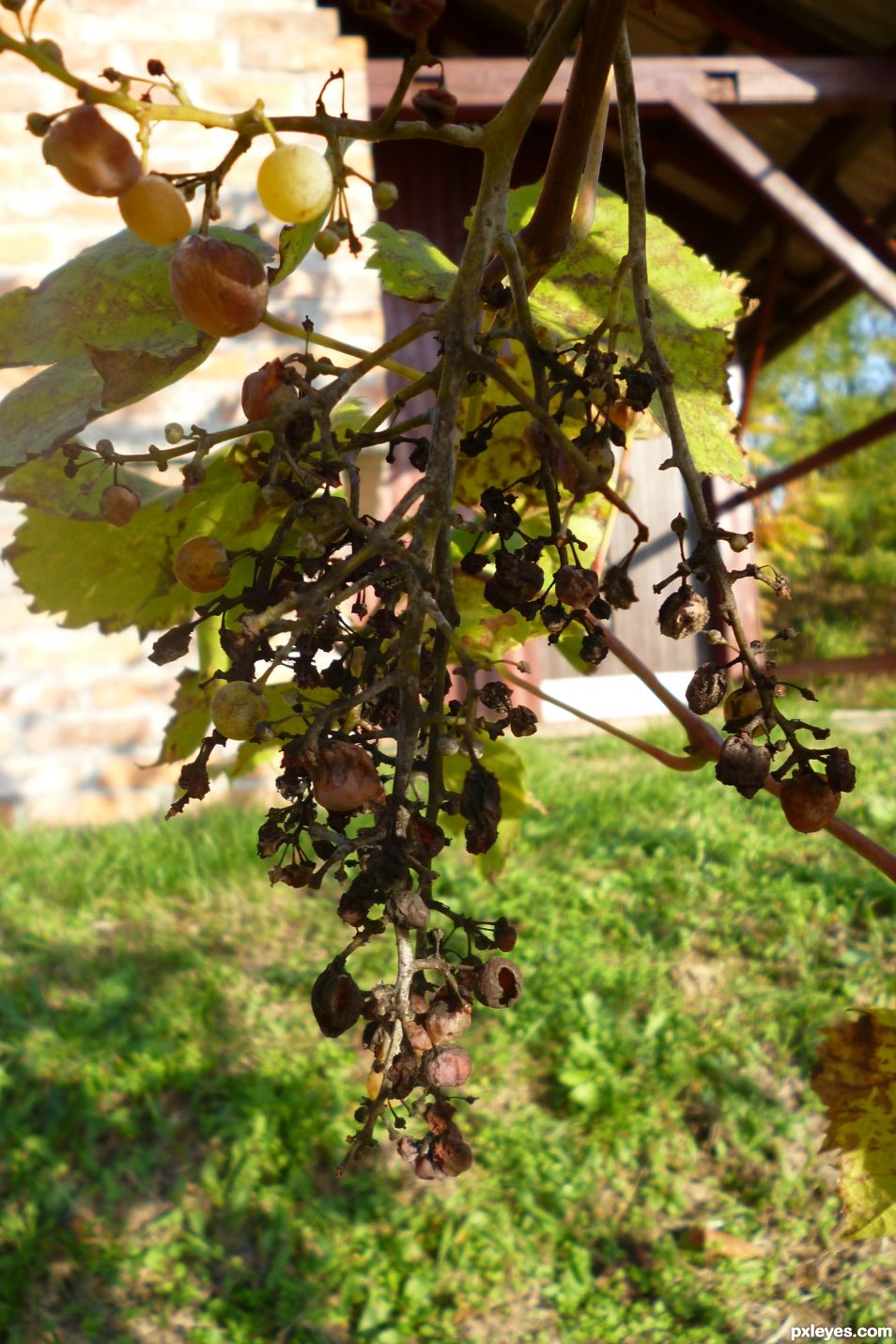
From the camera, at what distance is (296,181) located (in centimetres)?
47

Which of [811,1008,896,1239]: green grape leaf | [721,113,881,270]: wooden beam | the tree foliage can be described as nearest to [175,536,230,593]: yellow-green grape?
[811,1008,896,1239]: green grape leaf

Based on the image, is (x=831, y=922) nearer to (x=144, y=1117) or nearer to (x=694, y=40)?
(x=144, y=1117)

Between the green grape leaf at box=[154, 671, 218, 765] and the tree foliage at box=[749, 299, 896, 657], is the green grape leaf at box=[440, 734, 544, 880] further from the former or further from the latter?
the tree foliage at box=[749, 299, 896, 657]

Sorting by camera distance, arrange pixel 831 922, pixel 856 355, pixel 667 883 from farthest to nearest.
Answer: pixel 856 355
pixel 667 883
pixel 831 922

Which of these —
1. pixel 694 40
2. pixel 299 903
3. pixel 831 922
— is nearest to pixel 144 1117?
pixel 299 903

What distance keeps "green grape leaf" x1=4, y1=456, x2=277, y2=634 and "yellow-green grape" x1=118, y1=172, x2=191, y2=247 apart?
303 mm

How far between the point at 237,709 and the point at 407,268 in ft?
1.41

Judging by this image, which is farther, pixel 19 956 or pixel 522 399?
pixel 19 956

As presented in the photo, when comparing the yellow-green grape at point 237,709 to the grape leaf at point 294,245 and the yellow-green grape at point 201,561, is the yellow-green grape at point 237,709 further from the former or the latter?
the grape leaf at point 294,245

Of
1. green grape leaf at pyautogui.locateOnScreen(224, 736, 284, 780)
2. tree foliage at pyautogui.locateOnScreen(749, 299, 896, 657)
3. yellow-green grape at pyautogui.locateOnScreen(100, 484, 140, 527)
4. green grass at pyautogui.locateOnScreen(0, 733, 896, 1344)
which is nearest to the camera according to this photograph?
yellow-green grape at pyautogui.locateOnScreen(100, 484, 140, 527)

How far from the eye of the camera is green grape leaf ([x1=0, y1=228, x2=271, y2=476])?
621 mm

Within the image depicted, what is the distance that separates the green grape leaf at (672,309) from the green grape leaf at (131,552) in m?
0.26

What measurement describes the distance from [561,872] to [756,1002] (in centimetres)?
67

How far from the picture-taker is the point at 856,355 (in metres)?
12.4
